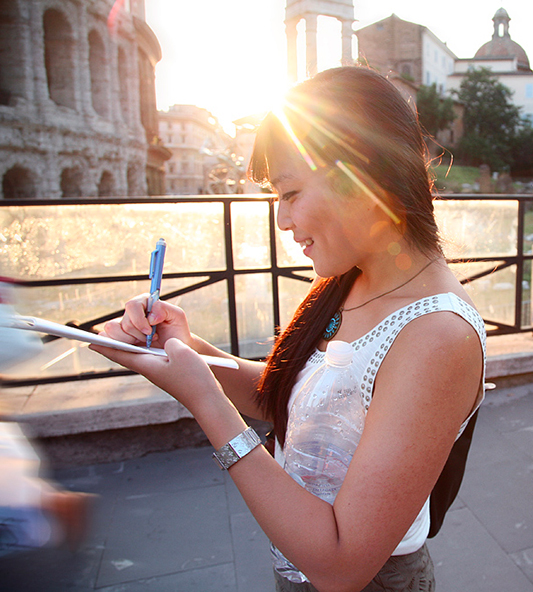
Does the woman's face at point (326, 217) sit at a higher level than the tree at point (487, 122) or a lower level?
lower

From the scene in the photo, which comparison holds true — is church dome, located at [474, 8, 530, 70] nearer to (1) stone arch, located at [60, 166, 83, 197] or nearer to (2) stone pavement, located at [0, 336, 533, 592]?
(1) stone arch, located at [60, 166, 83, 197]

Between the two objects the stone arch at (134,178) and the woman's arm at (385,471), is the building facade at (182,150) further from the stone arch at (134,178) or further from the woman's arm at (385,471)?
the woman's arm at (385,471)

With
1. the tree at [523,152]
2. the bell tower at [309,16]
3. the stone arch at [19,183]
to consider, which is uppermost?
the bell tower at [309,16]

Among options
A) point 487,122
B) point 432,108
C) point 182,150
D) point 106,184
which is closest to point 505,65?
point 487,122

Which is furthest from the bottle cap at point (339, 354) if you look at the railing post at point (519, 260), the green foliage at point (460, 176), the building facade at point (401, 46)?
the building facade at point (401, 46)

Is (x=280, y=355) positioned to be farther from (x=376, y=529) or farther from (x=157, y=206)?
(x=157, y=206)

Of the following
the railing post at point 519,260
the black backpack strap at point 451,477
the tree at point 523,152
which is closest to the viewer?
the black backpack strap at point 451,477

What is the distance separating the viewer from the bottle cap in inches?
39.8

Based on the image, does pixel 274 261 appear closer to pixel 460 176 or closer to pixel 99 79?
pixel 99 79

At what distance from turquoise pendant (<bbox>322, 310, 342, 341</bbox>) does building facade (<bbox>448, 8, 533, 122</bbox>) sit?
66.2 m

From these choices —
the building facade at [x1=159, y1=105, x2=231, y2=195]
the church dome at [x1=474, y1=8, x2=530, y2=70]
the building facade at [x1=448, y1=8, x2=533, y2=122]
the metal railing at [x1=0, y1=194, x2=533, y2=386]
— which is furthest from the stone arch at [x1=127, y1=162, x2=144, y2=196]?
the church dome at [x1=474, y1=8, x2=530, y2=70]

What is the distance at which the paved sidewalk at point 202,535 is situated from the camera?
208 cm

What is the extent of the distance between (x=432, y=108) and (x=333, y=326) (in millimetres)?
56171

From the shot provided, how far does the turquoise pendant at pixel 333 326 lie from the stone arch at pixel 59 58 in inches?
1029
